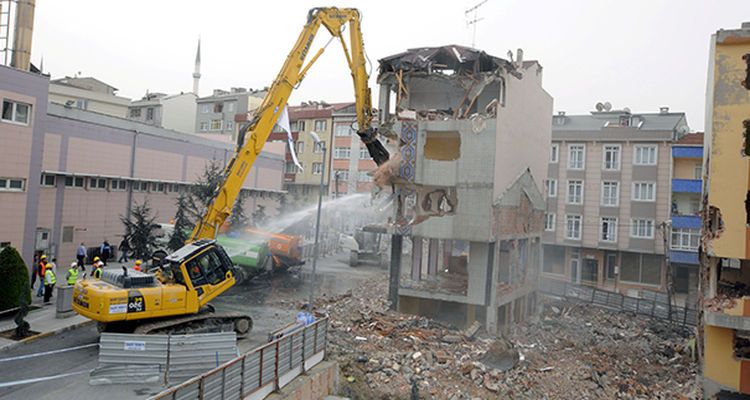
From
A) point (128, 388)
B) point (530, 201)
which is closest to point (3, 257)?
point (128, 388)

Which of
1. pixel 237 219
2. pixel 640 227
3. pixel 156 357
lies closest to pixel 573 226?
pixel 640 227

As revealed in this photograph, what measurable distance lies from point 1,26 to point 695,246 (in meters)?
41.5

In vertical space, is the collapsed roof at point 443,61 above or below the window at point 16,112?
above

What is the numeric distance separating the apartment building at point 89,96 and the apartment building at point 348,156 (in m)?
21.1

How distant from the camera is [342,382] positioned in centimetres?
1582

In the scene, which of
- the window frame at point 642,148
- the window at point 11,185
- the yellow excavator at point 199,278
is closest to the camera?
the yellow excavator at point 199,278

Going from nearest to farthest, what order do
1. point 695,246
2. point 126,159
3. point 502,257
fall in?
point 502,257, point 126,159, point 695,246

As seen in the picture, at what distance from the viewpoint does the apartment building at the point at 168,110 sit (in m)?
62.9

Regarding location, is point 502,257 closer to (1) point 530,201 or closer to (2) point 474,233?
(1) point 530,201

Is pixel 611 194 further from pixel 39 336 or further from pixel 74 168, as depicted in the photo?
pixel 39 336

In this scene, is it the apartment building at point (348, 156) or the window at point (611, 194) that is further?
the apartment building at point (348, 156)

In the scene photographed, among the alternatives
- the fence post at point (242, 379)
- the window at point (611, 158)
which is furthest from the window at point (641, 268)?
the fence post at point (242, 379)

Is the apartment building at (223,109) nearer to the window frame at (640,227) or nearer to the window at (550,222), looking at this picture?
the window at (550,222)

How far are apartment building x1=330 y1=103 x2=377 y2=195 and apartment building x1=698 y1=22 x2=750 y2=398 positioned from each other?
135ft
